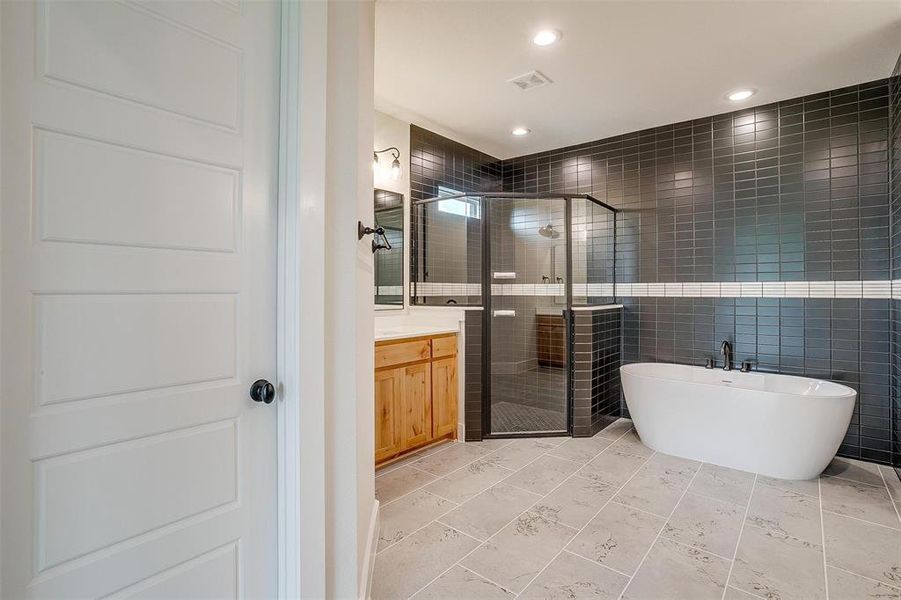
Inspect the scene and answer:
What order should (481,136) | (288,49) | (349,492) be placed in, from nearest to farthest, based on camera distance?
(288,49) → (349,492) → (481,136)

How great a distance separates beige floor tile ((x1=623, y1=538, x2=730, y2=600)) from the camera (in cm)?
166

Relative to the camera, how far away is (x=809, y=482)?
265 cm

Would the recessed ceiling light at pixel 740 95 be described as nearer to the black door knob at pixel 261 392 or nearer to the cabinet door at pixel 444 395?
the cabinet door at pixel 444 395

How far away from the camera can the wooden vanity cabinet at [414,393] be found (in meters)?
2.77

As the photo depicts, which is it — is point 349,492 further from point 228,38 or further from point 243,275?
point 228,38

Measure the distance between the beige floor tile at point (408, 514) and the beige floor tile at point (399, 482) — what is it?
0.07m

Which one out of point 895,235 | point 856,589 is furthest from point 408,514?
point 895,235

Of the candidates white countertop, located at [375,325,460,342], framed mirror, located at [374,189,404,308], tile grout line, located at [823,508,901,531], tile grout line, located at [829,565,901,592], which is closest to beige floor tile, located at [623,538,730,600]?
tile grout line, located at [829,565,901,592]

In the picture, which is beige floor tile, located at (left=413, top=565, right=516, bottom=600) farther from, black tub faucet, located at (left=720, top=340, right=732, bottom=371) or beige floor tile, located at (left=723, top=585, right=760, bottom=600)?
black tub faucet, located at (left=720, top=340, right=732, bottom=371)

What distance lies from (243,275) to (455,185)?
124 inches

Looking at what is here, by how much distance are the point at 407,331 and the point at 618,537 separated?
1.75 m

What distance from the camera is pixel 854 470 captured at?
2834mm

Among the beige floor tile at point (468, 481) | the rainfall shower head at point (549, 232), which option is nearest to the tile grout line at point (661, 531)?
the beige floor tile at point (468, 481)

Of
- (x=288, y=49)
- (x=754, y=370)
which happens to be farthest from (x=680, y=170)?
(x=288, y=49)
